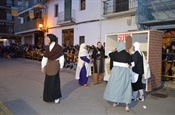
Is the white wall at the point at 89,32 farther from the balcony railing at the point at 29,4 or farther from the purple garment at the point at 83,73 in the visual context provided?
the balcony railing at the point at 29,4

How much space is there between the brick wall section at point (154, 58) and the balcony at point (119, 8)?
14.5 feet

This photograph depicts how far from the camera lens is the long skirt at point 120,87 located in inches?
226

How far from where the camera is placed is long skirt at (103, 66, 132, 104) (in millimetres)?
5750

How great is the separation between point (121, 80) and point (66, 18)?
15.5 m

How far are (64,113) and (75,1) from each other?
600 inches

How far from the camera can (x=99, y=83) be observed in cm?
985

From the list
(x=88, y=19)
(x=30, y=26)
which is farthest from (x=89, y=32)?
(x=30, y=26)

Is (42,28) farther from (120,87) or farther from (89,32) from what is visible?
(120,87)

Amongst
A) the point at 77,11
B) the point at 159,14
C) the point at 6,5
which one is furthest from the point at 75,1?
the point at 6,5

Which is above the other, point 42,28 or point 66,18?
point 66,18

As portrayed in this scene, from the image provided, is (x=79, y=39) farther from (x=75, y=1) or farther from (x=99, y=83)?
(x=99, y=83)

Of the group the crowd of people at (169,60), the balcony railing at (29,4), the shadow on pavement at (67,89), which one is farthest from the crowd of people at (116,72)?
the balcony railing at (29,4)

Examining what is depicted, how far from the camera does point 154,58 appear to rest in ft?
28.7

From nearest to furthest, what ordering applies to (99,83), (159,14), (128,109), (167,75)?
(128,109) < (99,83) < (167,75) < (159,14)
